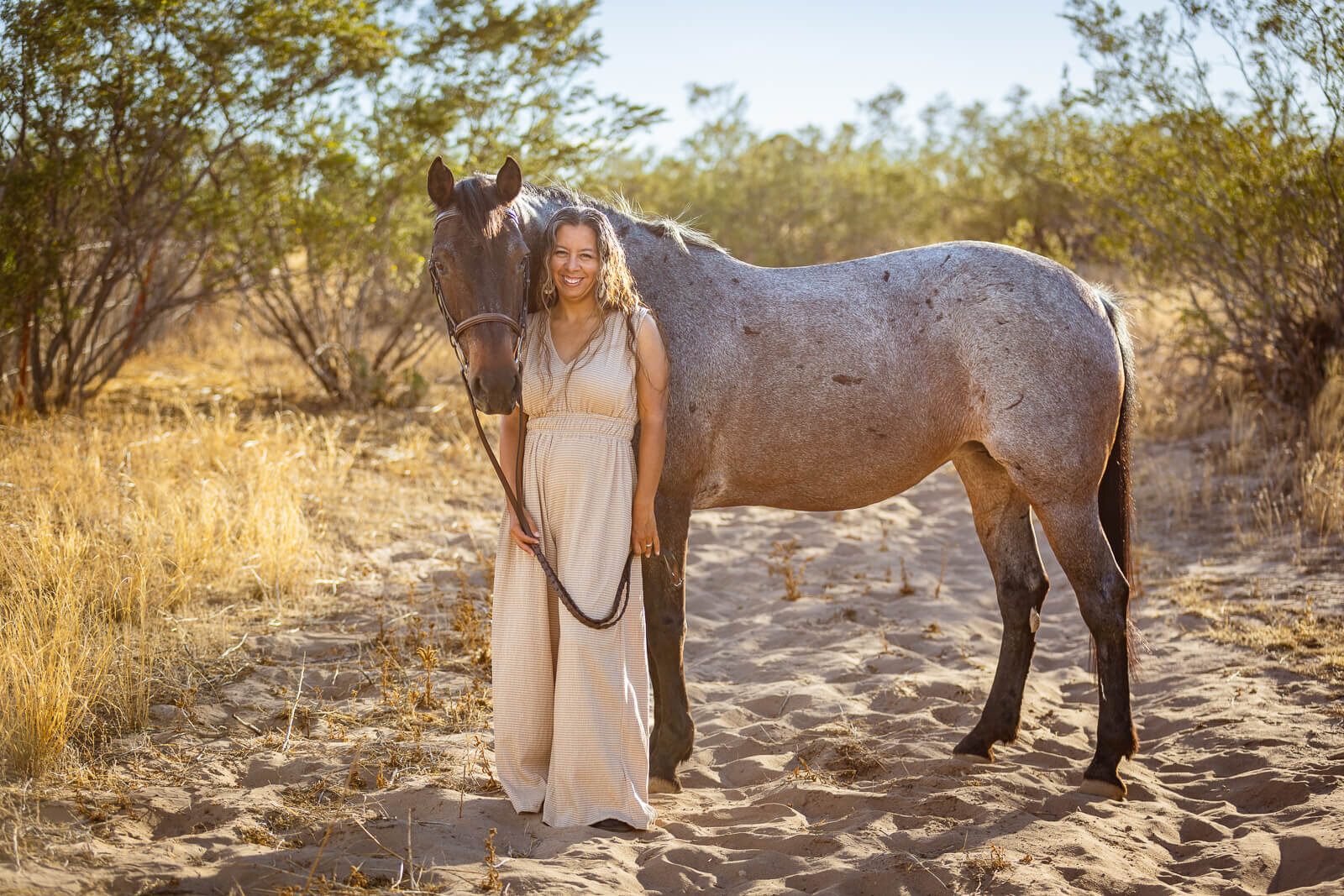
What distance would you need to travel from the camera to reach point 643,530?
3.33 m

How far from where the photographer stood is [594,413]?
3.29 m

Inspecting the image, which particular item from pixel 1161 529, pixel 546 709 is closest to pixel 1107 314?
pixel 546 709

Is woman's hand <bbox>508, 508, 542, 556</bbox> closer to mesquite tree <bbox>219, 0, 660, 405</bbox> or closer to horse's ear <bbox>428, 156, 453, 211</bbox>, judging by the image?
horse's ear <bbox>428, 156, 453, 211</bbox>

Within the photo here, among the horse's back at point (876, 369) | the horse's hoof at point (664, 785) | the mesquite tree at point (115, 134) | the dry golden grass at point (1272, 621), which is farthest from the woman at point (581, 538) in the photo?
the mesquite tree at point (115, 134)

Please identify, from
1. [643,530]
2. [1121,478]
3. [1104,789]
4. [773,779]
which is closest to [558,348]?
[643,530]

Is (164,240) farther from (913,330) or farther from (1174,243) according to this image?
(1174,243)

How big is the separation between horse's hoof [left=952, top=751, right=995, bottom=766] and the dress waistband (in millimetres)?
1887

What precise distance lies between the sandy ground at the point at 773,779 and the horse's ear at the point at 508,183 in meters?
2.02

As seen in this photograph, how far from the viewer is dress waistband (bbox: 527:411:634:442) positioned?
129 inches

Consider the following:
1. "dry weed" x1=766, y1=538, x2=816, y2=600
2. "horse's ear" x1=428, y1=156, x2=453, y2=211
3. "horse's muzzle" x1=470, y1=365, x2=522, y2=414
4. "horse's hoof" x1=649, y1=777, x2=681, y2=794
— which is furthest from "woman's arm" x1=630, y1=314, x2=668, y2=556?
"dry weed" x1=766, y1=538, x2=816, y2=600

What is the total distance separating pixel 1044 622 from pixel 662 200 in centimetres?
1406

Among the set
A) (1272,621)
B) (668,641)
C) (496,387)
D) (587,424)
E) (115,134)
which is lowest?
(1272,621)

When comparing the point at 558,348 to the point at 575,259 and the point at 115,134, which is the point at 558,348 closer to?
the point at 575,259

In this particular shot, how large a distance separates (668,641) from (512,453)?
92 centimetres
